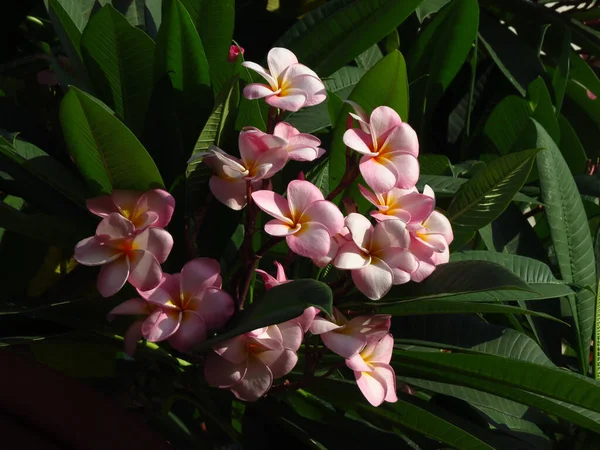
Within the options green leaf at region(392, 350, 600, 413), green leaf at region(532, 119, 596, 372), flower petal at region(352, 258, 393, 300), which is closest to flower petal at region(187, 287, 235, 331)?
flower petal at region(352, 258, 393, 300)

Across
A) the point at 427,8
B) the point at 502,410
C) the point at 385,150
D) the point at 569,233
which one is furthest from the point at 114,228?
the point at 427,8

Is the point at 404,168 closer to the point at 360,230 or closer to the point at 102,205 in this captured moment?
the point at 360,230

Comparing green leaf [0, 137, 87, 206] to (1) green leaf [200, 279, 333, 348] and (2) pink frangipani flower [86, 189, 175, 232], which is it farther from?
(1) green leaf [200, 279, 333, 348]

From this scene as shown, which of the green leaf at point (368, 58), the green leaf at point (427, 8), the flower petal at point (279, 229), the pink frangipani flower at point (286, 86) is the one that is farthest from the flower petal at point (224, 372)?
the green leaf at point (427, 8)

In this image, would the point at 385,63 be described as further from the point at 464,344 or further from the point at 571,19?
the point at 571,19

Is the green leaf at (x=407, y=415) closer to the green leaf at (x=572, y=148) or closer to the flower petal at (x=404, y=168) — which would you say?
the flower petal at (x=404, y=168)
